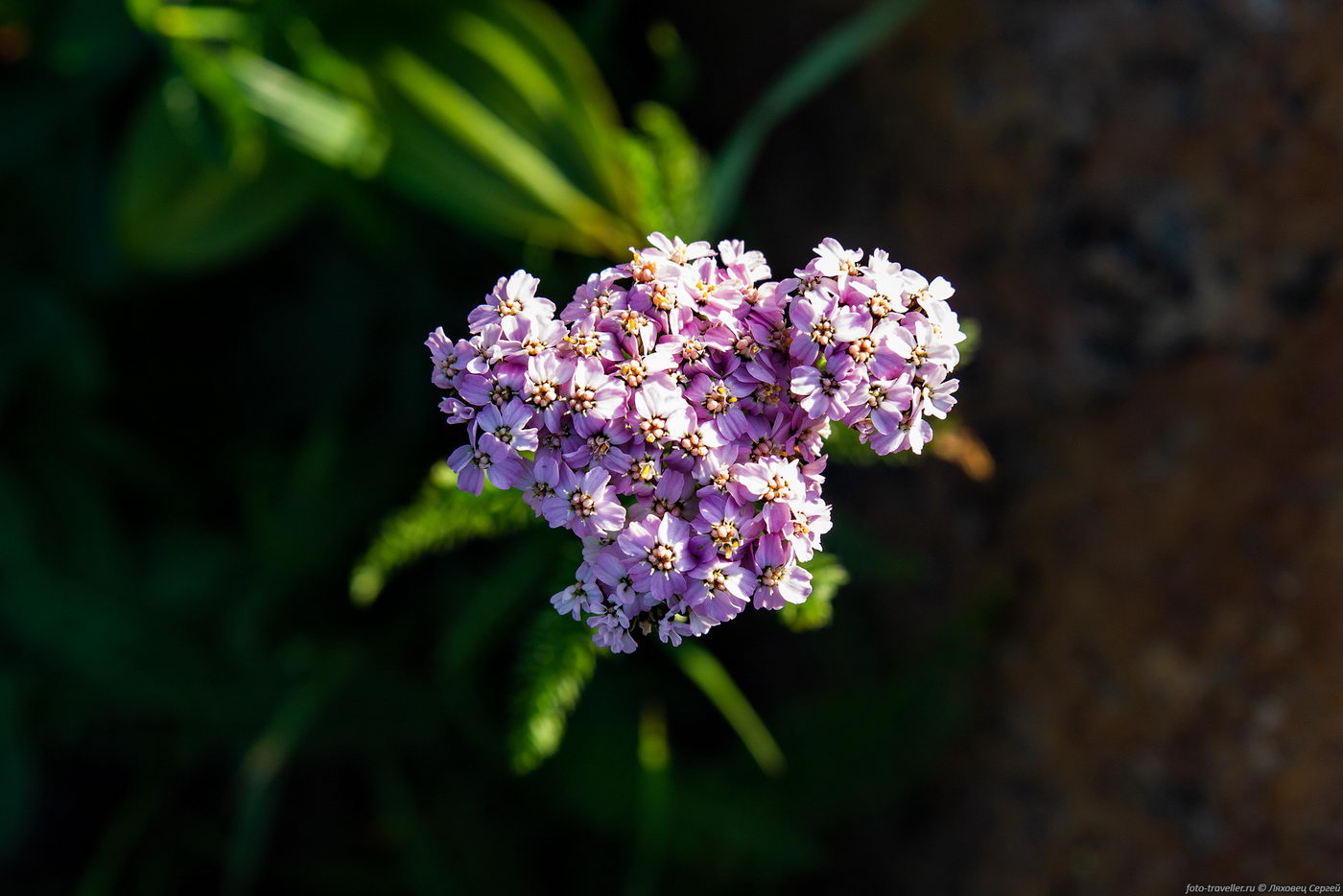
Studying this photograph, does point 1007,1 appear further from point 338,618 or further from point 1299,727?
point 338,618

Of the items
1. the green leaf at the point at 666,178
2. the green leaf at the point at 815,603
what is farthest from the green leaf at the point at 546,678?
the green leaf at the point at 666,178

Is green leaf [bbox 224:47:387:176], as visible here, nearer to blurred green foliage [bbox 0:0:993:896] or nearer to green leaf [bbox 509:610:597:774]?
blurred green foliage [bbox 0:0:993:896]

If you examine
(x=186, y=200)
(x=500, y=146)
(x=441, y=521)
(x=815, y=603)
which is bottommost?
(x=815, y=603)

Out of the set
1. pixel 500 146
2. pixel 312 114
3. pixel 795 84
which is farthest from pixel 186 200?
pixel 795 84

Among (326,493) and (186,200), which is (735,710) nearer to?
(326,493)

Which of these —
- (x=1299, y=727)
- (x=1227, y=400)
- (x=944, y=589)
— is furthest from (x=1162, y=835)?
(x=1227, y=400)

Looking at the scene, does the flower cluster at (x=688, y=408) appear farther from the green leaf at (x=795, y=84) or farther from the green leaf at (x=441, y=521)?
the green leaf at (x=795, y=84)
